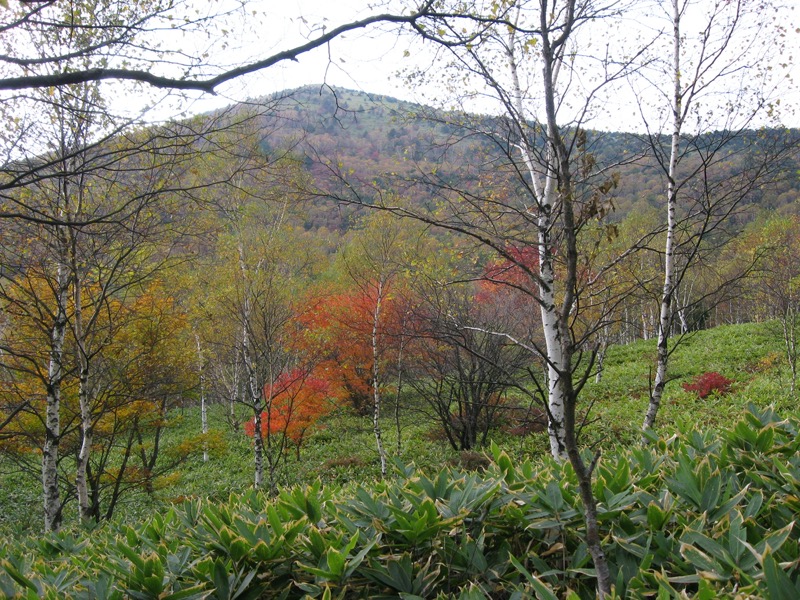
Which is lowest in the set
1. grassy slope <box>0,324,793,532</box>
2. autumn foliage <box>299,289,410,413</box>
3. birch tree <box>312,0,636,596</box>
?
grassy slope <box>0,324,793,532</box>

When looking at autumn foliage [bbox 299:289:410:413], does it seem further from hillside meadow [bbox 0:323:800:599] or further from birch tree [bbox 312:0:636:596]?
hillside meadow [bbox 0:323:800:599]

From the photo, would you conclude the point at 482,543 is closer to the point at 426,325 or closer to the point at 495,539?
the point at 495,539

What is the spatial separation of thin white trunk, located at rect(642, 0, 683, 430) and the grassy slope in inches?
159

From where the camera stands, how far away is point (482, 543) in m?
2.05

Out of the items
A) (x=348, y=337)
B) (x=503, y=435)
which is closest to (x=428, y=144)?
(x=503, y=435)

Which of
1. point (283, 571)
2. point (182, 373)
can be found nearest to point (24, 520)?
point (182, 373)

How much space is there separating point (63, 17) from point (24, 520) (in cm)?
1143

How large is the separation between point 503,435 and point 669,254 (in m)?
7.91

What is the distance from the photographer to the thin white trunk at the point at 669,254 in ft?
15.8

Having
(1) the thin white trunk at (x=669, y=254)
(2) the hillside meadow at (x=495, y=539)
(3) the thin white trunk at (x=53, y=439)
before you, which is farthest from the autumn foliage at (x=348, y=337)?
(2) the hillside meadow at (x=495, y=539)

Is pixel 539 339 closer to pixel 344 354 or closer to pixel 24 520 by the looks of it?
pixel 344 354

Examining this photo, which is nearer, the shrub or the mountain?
the mountain

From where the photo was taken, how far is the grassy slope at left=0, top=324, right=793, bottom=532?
10.9 m

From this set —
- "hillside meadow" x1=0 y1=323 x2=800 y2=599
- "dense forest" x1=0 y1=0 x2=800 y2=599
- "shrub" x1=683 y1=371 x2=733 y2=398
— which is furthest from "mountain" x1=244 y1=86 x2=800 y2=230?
"shrub" x1=683 y1=371 x2=733 y2=398
